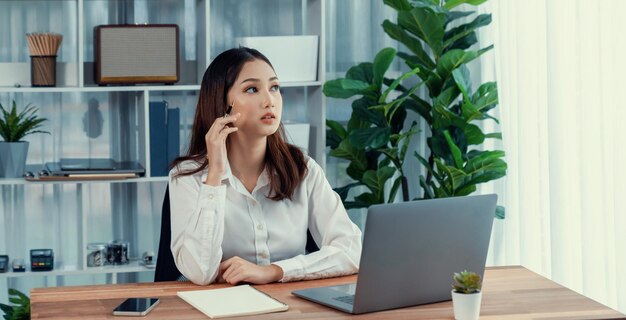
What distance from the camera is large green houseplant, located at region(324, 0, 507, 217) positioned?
11.9 ft

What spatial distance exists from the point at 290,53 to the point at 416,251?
6.30 ft

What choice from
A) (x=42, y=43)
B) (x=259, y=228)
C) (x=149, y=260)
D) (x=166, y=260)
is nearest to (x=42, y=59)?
(x=42, y=43)

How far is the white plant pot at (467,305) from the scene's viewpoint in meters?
1.96

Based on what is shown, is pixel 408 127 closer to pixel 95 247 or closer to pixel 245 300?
pixel 95 247

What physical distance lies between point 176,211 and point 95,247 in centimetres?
150

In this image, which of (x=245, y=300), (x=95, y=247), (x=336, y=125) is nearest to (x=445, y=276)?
(x=245, y=300)

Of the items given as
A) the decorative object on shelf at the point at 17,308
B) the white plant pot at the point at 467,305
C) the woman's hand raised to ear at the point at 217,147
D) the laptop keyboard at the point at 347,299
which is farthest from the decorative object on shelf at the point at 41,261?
the white plant pot at the point at 467,305

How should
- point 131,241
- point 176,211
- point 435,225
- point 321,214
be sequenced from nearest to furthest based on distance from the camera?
point 435,225 < point 176,211 < point 321,214 < point 131,241

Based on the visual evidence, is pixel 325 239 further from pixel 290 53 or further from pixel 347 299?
pixel 290 53

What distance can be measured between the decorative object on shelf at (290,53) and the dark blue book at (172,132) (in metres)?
0.41

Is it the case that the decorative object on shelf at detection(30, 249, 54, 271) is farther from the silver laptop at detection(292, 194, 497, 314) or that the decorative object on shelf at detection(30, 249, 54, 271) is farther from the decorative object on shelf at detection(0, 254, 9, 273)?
the silver laptop at detection(292, 194, 497, 314)

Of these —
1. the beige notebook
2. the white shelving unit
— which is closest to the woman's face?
the beige notebook

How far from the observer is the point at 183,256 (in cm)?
246

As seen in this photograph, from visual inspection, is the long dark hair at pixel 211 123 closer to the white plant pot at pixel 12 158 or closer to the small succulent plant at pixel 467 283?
the small succulent plant at pixel 467 283
